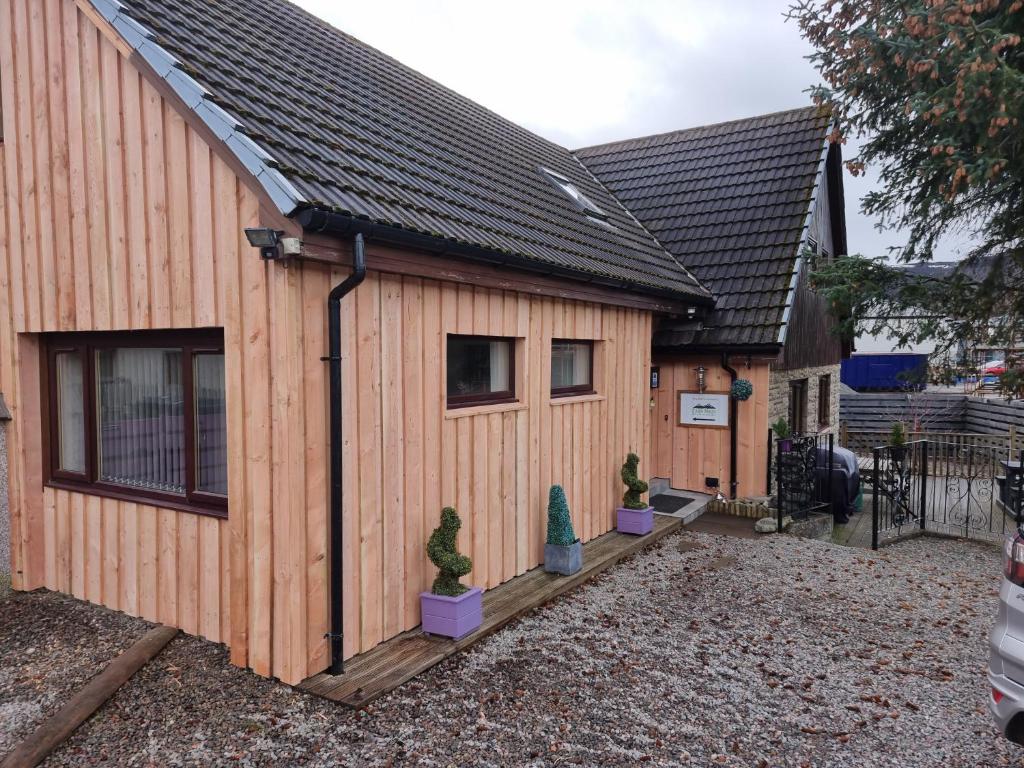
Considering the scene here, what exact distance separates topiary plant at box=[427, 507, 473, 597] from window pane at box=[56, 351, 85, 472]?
3.25 metres

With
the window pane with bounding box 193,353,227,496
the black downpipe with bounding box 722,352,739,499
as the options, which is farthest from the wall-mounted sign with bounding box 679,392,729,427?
Answer: the window pane with bounding box 193,353,227,496

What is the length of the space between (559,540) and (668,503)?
12.6 ft

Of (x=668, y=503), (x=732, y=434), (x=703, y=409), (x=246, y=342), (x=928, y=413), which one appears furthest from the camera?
(x=928, y=413)

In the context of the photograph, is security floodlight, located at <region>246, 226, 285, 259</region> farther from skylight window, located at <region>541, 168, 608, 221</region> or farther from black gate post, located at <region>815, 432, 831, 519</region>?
black gate post, located at <region>815, 432, 831, 519</region>

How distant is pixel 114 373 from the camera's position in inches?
225

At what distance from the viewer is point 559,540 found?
6.95 meters

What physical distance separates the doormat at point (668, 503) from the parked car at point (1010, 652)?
20.3 feet

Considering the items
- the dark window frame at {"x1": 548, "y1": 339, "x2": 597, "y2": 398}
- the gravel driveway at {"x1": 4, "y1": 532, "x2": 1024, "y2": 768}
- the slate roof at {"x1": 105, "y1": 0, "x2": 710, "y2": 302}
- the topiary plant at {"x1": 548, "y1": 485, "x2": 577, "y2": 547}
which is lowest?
the gravel driveway at {"x1": 4, "y1": 532, "x2": 1024, "y2": 768}

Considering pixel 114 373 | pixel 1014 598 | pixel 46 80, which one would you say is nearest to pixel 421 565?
pixel 114 373

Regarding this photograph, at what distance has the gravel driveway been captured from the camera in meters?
4.04

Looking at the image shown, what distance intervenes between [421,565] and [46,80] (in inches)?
194

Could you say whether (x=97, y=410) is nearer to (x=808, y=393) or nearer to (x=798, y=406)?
(x=798, y=406)

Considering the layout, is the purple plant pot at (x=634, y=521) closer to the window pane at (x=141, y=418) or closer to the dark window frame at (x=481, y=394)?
the dark window frame at (x=481, y=394)

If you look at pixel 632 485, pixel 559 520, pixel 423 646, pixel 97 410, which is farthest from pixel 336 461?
pixel 632 485
